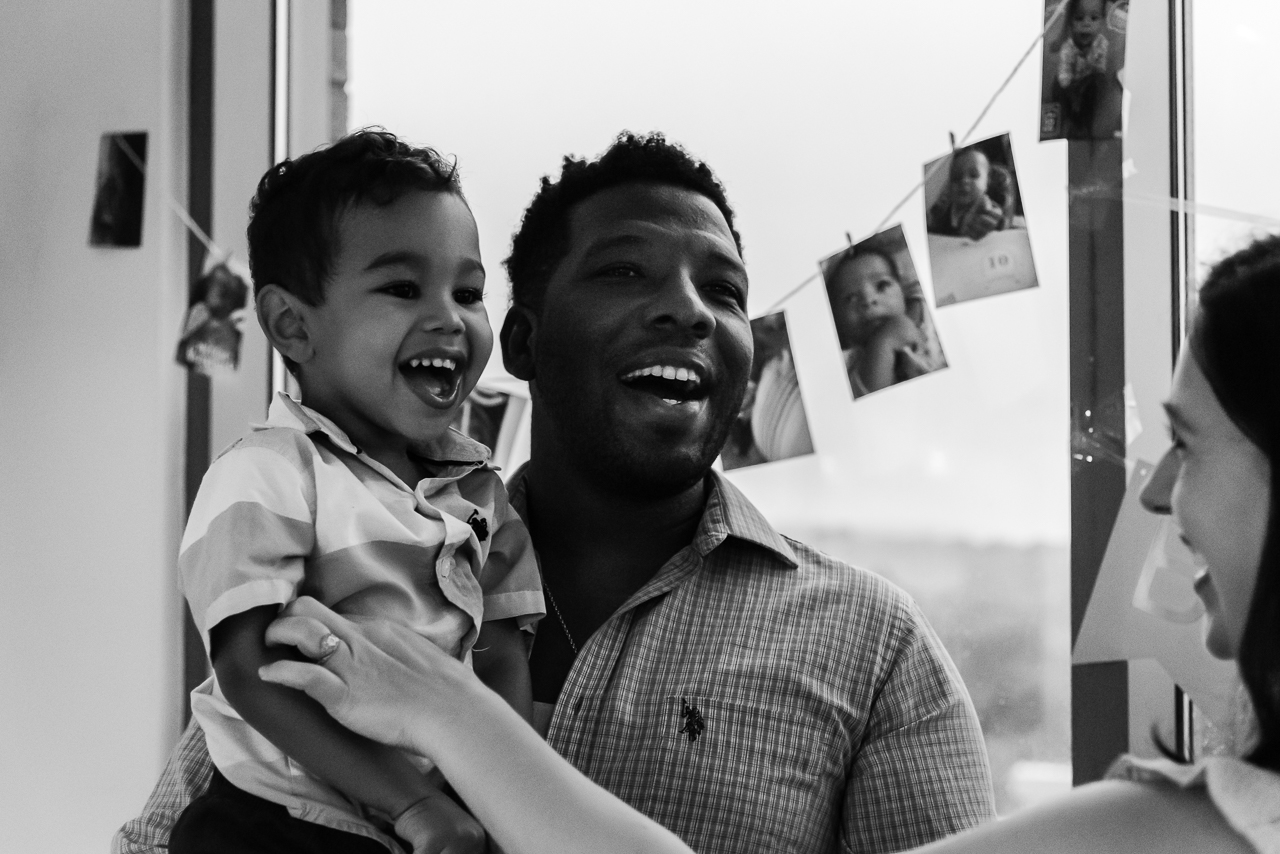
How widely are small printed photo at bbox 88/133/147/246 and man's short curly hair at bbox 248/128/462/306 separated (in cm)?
134

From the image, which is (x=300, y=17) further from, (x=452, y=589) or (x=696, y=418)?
(x=452, y=589)

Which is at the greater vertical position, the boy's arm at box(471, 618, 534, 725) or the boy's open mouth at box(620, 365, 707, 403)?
the boy's open mouth at box(620, 365, 707, 403)

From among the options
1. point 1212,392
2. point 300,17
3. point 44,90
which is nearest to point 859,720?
point 1212,392

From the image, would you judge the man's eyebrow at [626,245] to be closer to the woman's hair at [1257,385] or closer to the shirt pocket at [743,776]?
the shirt pocket at [743,776]

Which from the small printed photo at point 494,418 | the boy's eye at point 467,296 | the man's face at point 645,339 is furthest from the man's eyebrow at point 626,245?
the small printed photo at point 494,418

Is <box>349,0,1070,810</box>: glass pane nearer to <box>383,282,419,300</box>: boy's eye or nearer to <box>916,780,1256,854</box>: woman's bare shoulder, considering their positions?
<box>383,282,419,300</box>: boy's eye

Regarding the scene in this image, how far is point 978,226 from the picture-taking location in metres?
1.94

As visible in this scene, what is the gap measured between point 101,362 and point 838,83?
1507mm

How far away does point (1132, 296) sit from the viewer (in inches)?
74.2

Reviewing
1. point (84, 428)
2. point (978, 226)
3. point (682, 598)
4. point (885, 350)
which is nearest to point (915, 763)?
point (682, 598)

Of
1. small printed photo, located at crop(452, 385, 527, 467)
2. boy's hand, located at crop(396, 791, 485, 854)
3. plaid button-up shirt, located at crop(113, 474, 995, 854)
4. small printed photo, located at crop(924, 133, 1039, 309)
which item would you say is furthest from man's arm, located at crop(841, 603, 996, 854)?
small printed photo, located at crop(452, 385, 527, 467)

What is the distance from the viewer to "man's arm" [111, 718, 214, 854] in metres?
1.47

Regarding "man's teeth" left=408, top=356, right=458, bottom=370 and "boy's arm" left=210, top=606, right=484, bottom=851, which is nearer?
"boy's arm" left=210, top=606, right=484, bottom=851

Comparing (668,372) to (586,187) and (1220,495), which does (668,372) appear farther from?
(1220,495)
